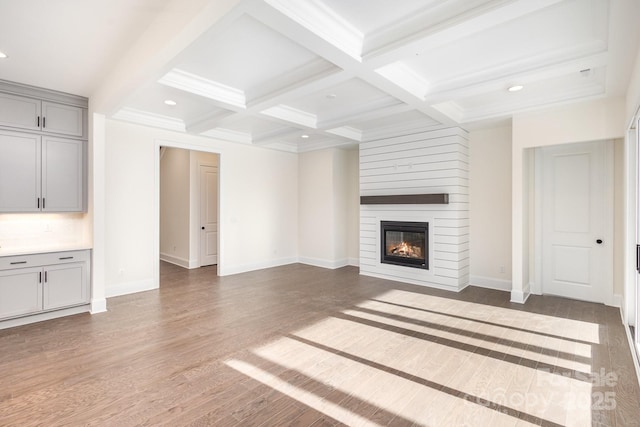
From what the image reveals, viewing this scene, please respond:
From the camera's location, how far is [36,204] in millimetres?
3850

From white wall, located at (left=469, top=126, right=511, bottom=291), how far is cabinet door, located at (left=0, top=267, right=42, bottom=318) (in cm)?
615

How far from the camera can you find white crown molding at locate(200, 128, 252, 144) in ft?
19.3

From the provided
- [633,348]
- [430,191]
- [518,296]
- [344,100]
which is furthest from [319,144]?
[633,348]

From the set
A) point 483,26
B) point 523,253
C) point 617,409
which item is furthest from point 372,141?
point 617,409

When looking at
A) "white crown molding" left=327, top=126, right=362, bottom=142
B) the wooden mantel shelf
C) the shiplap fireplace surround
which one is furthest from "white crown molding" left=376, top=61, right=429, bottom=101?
"white crown molding" left=327, top=126, right=362, bottom=142

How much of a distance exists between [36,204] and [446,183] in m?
5.72

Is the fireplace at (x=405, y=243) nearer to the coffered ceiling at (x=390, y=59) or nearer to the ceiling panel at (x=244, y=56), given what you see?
the coffered ceiling at (x=390, y=59)

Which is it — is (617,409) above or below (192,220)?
below

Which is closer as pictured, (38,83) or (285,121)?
(38,83)

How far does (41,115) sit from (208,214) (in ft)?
12.6

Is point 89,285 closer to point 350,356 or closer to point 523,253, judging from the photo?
point 350,356

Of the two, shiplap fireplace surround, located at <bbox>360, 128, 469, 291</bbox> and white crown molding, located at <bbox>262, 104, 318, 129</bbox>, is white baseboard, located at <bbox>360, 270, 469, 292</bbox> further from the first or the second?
white crown molding, located at <bbox>262, 104, 318, 129</bbox>

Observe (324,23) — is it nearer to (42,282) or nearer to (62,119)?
(62,119)

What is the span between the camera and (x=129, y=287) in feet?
16.4
